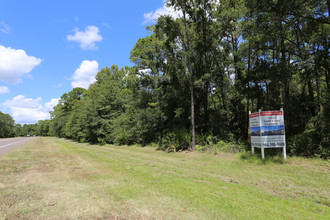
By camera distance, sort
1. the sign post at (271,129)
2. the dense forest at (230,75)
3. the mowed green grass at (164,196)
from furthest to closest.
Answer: the dense forest at (230,75) < the sign post at (271,129) < the mowed green grass at (164,196)

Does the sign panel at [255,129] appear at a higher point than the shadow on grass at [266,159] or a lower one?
higher

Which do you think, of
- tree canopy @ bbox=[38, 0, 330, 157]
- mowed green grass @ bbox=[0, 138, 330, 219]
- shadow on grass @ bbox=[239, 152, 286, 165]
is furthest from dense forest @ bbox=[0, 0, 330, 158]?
mowed green grass @ bbox=[0, 138, 330, 219]

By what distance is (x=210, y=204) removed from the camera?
418cm

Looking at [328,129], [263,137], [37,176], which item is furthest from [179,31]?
[37,176]

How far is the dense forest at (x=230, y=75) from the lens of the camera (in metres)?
10.8

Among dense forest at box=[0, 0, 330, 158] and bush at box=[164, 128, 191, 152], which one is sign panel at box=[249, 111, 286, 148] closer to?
dense forest at box=[0, 0, 330, 158]

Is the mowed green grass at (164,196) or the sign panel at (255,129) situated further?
the sign panel at (255,129)

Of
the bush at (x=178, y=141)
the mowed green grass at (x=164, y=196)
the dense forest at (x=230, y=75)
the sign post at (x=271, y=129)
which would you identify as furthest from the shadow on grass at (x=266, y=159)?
the bush at (x=178, y=141)

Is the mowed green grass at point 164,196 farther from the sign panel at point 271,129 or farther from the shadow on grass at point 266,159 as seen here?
the sign panel at point 271,129

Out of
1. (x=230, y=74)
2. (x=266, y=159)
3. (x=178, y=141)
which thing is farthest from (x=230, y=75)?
(x=266, y=159)

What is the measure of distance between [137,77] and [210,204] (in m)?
21.0

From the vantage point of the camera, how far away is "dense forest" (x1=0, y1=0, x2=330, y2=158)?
35.6 feet

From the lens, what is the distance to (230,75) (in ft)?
68.7

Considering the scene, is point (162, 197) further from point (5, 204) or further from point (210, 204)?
point (5, 204)
